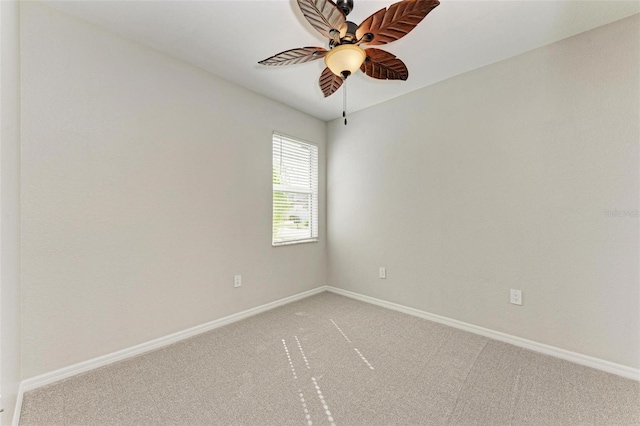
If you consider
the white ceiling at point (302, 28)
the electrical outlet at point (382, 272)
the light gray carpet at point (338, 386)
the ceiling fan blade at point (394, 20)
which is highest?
the white ceiling at point (302, 28)

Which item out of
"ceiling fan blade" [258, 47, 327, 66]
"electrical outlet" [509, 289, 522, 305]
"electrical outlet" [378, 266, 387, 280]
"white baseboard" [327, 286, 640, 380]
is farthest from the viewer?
"electrical outlet" [378, 266, 387, 280]

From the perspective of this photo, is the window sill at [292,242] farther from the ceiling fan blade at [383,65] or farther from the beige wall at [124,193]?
the ceiling fan blade at [383,65]

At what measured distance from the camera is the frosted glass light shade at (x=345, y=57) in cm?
148

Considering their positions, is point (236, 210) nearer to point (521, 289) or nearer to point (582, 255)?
point (521, 289)

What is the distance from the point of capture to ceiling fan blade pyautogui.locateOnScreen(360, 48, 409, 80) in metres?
1.62

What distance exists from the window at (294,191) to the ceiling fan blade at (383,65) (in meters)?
1.61

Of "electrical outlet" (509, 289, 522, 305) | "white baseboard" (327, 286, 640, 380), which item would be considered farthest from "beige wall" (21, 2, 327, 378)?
"electrical outlet" (509, 289, 522, 305)

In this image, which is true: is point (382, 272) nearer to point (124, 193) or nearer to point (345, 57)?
point (345, 57)

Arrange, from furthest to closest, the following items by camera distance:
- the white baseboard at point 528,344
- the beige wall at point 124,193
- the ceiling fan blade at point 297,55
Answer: the white baseboard at point 528,344
the beige wall at point 124,193
the ceiling fan blade at point 297,55

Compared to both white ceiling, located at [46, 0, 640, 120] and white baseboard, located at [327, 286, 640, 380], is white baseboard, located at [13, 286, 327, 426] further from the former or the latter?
white ceiling, located at [46, 0, 640, 120]

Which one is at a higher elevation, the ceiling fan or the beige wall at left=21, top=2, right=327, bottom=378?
the ceiling fan

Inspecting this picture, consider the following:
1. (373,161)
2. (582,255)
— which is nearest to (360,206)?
(373,161)

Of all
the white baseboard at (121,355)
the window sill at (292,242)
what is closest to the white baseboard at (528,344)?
the window sill at (292,242)

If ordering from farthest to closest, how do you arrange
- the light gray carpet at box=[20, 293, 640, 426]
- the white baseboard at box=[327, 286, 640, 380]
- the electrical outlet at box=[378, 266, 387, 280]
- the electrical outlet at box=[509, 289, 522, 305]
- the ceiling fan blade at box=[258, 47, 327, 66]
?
the electrical outlet at box=[378, 266, 387, 280] → the electrical outlet at box=[509, 289, 522, 305] → the white baseboard at box=[327, 286, 640, 380] → the ceiling fan blade at box=[258, 47, 327, 66] → the light gray carpet at box=[20, 293, 640, 426]
